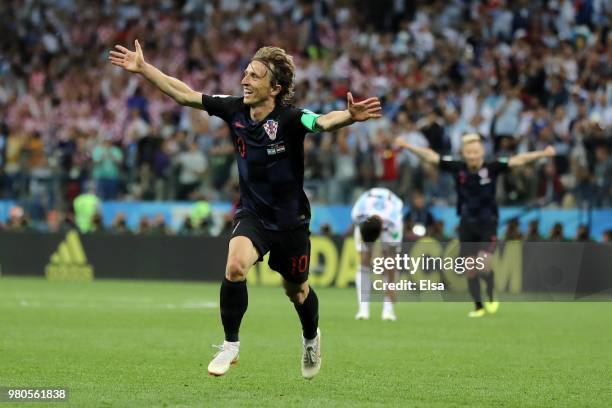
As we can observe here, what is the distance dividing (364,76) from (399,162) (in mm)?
4082

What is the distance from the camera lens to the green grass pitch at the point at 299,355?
9.75 m

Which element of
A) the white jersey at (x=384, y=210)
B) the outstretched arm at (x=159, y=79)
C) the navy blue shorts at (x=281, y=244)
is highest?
the outstretched arm at (x=159, y=79)

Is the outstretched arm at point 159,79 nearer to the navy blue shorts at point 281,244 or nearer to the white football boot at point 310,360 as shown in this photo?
the navy blue shorts at point 281,244

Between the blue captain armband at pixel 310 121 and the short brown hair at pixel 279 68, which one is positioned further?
the short brown hair at pixel 279 68

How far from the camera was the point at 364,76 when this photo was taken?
2805 centimetres

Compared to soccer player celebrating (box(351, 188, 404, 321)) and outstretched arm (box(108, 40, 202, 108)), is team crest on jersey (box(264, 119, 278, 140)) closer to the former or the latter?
outstretched arm (box(108, 40, 202, 108))

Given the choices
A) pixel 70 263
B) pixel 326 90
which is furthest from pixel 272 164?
pixel 70 263

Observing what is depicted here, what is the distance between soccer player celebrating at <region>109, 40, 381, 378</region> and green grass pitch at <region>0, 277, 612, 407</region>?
0.84 m

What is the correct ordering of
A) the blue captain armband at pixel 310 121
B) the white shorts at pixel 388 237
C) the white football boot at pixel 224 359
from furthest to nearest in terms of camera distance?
1. the white shorts at pixel 388 237
2. the blue captain armband at pixel 310 121
3. the white football boot at pixel 224 359

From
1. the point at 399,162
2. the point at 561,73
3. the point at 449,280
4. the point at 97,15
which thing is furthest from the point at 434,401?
the point at 97,15

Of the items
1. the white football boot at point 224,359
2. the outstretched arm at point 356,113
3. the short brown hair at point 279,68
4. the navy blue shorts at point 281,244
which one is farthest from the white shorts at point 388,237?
the outstretched arm at point 356,113

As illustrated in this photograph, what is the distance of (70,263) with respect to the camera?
91.7ft

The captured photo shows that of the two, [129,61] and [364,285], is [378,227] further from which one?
[129,61]

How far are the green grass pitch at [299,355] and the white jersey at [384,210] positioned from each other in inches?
50.3
